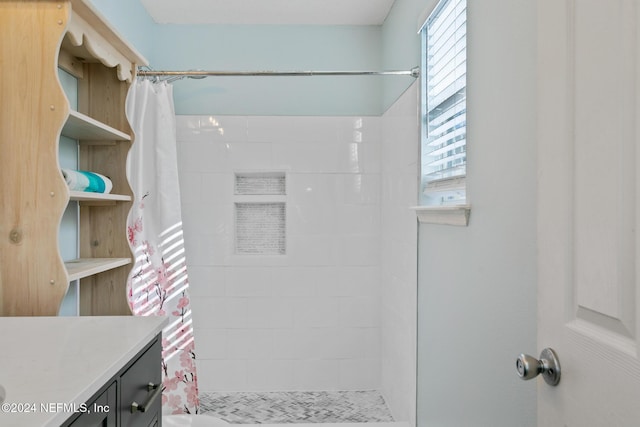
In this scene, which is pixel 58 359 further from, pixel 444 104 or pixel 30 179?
pixel 444 104

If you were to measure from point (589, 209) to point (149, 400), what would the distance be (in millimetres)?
1061

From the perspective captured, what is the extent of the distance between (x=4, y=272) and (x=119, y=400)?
2.13 feet

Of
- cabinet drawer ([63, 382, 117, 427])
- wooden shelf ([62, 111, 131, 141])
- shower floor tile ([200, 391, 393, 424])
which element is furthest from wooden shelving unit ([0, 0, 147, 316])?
shower floor tile ([200, 391, 393, 424])

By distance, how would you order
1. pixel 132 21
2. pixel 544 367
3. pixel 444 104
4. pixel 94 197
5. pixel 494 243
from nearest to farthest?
pixel 544 367 → pixel 494 243 → pixel 94 197 → pixel 444 104 → pixel 132 21

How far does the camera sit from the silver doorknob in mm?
771

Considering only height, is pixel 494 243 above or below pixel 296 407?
above

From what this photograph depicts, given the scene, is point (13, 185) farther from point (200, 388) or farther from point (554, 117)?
point (200, 388)

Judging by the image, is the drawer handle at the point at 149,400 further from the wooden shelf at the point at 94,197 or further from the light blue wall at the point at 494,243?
the light blue wall at the point at 494,243

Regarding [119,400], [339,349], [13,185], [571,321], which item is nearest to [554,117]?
[571,321]

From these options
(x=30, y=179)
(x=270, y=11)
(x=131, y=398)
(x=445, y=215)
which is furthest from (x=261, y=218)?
(x=131, y=398)

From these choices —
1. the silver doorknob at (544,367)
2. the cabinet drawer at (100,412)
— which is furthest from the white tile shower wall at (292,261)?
the silver doorknob at (544,367)

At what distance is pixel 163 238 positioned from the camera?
233cm

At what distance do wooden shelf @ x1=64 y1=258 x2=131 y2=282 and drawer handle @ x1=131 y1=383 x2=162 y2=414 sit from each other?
1.43ft

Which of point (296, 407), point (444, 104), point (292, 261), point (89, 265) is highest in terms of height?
point (444, 104)
